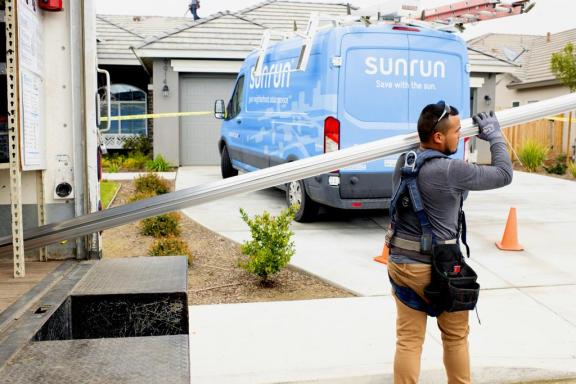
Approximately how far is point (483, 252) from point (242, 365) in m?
4.33

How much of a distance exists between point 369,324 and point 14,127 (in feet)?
10.6

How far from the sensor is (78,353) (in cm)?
192

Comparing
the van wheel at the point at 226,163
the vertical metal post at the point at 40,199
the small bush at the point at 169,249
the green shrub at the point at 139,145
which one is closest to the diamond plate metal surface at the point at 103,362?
the vertical metal post at the point at 40,199

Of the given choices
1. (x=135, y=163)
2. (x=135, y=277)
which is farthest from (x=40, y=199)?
(x=135, y=163)

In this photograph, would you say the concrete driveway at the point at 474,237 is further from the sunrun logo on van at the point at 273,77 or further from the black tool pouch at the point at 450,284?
the black tool pouch at the point at 450,284

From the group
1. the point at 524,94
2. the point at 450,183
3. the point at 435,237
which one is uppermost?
the point at 524,94

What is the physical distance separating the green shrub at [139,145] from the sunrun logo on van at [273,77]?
857 cm

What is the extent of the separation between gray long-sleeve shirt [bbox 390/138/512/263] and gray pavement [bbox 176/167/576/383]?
4.51ft

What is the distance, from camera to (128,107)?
20.9 meters

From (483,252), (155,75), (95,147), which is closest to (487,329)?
(483,252)

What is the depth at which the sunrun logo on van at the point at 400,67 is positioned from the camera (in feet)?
27.8

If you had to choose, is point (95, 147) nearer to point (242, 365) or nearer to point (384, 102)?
point (242, 365)

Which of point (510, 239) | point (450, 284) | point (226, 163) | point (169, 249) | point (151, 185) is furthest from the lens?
point (226, 163)

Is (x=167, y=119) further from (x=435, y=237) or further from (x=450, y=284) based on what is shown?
(x=450, y=284)
